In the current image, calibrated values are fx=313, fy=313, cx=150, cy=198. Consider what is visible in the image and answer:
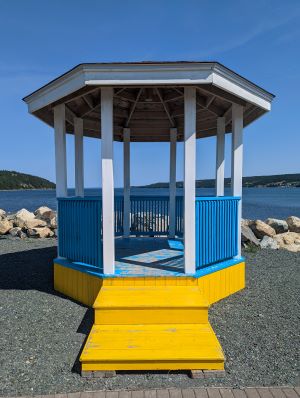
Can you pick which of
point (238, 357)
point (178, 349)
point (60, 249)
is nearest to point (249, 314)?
point (238, 357)

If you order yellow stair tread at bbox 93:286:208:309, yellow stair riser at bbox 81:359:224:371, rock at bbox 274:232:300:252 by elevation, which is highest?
yellow stair tread at bbox 93:286:208:309

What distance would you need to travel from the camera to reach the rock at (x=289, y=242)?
10938mm

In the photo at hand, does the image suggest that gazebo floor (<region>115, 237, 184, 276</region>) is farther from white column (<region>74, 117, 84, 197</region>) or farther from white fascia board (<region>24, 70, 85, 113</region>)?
white fascia board (<region>24, 70, 85, 113</region>)

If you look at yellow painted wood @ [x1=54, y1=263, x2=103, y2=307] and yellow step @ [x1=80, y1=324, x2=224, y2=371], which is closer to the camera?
yellow step @ [x1=80, y1=324, x2=224, y2=371]

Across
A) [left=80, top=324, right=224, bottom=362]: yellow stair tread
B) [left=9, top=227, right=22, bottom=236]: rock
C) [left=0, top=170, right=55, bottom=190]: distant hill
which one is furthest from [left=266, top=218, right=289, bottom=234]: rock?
[left=0, top=170, right=55, bottom=190]: distant hill

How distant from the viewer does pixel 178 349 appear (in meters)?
3.59

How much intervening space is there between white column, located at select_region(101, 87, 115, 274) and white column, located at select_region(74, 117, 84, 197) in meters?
2.51

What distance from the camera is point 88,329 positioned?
4594 millimetres

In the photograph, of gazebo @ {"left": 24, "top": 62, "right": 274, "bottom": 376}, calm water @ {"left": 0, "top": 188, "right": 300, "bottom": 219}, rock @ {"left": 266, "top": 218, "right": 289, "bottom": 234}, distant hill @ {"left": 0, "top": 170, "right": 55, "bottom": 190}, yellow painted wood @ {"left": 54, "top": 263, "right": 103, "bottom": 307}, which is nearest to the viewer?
gazebo @ {"left": 24, "top": 62, "right": 274, "bottom": 376}

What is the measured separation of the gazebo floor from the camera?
5414 mm

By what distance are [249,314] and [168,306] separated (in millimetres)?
1738

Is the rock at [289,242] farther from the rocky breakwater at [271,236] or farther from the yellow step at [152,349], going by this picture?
the yellow step at [152,349]

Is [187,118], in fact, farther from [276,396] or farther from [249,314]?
[276,396]

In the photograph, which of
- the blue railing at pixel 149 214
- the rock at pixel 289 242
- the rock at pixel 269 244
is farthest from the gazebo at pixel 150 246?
the rock at pixel 289 242
